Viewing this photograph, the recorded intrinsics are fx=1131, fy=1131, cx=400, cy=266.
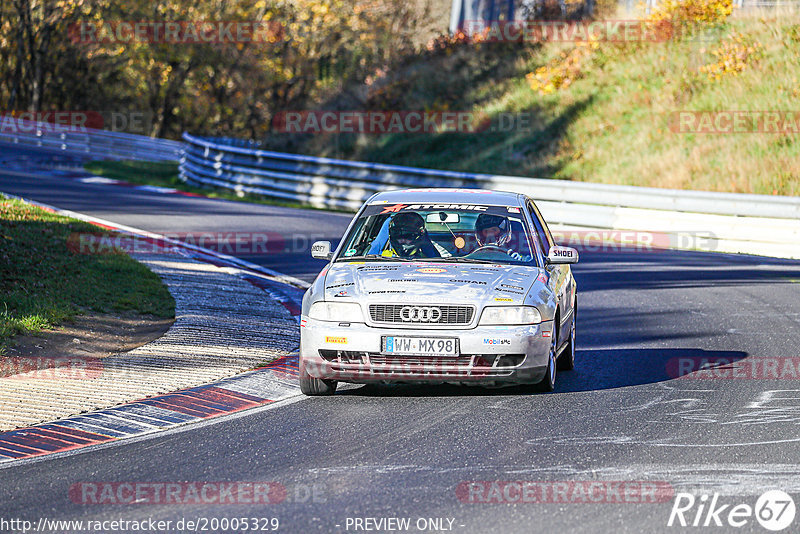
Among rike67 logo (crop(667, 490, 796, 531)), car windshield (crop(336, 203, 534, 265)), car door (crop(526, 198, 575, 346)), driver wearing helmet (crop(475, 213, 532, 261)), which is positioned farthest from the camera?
driver wearing helmet (crop(475, 213, 532, 261))

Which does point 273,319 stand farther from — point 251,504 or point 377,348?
point 251,504

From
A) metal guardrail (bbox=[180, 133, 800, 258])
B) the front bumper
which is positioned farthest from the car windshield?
metal guardrail (bbox=[180, 133, 800, 258])

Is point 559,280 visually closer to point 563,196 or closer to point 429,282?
point 429,282

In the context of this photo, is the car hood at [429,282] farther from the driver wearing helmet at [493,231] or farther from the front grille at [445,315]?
the driver wearing helmet at [493,231]

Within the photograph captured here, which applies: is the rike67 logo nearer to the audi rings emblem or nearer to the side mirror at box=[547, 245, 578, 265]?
the audi rings emblem

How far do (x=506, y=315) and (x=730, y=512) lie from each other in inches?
113

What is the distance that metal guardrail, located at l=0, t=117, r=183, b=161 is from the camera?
40188mm

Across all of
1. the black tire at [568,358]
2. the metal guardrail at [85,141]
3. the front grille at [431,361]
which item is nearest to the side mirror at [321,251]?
the front grille at [431,361]

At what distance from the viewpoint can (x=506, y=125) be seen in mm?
32750

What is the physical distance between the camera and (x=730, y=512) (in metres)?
5.64

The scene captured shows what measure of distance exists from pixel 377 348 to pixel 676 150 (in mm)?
20658

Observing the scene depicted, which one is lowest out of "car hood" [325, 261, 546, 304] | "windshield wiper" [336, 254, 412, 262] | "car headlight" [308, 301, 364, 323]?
"car headlight" [308, 301, 364, 323]

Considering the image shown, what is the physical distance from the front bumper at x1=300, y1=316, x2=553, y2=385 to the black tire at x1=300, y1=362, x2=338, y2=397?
1.14ft

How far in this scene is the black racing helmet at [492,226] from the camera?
9.47 m
